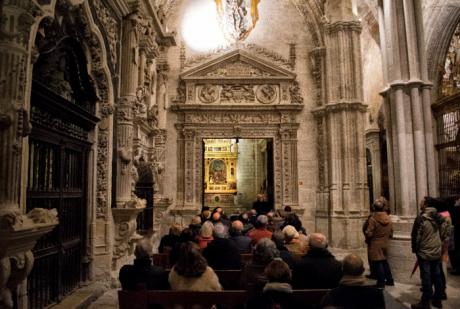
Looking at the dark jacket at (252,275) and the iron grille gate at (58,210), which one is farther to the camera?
the iron grille gate at (58,210)

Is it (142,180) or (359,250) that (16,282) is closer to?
(142,180)

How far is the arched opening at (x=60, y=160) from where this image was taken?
514cm

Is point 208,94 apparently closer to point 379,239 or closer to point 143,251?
point 379,239

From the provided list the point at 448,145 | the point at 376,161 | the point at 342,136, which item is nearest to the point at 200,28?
the point at 342,136

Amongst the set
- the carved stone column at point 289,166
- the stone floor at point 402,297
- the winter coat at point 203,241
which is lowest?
the stone floor at point 402,297

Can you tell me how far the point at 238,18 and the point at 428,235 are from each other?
10.6m

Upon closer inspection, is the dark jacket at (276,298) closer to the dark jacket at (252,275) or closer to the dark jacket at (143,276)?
the dark jacket at (252,275)

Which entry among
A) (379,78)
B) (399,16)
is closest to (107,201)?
(399,16)

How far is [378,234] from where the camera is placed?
6.68 m

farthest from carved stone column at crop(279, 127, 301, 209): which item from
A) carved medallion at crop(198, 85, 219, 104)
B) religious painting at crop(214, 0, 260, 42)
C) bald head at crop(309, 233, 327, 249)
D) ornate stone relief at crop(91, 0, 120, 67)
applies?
bald head at crop(309, 233, 327, 249)

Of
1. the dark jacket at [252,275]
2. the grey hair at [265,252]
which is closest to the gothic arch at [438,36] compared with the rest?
the grey hair at [265,252]

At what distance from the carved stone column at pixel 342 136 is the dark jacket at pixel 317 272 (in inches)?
340

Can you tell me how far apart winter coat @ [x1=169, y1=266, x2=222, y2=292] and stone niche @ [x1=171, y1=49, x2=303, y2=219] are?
9.65 m

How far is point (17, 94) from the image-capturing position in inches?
145
